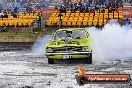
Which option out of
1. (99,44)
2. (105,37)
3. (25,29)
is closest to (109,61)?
(99,44)

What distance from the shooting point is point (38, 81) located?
502 inches

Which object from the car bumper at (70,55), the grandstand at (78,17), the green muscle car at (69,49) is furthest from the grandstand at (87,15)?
the car bumper at (70,55)

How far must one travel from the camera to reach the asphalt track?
473 inches

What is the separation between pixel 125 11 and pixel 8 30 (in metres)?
11.1

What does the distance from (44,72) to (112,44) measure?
26.6 feet

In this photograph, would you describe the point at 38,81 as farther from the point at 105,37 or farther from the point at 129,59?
the point at 105,37

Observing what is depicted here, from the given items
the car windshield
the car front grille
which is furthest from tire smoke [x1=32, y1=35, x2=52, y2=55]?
the car front grille

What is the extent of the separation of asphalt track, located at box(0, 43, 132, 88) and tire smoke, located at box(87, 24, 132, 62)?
4.31ft

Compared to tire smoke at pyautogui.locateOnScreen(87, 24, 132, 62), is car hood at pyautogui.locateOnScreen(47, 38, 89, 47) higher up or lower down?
higher up

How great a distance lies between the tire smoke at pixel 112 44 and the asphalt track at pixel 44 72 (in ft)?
4.31

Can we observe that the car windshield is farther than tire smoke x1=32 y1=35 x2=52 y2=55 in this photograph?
No

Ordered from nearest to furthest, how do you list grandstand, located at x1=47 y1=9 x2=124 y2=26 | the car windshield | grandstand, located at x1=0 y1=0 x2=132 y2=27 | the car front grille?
1. the car front grille
2. the car windshield
3. grandstand, located at x1=47 y1=9 x2=124 y2=26
4. grandstand, located at x1=0 y1=0 x2=132 y2=27

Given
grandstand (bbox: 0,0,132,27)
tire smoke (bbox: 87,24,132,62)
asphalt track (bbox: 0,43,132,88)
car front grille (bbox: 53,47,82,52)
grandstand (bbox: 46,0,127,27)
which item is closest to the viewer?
asphalt track (bbox: 0,43,132,88)

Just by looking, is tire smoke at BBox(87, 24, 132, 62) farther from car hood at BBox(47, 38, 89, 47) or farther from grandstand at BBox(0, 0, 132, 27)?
grandstand at BBox(0, 0, 132, 27)
